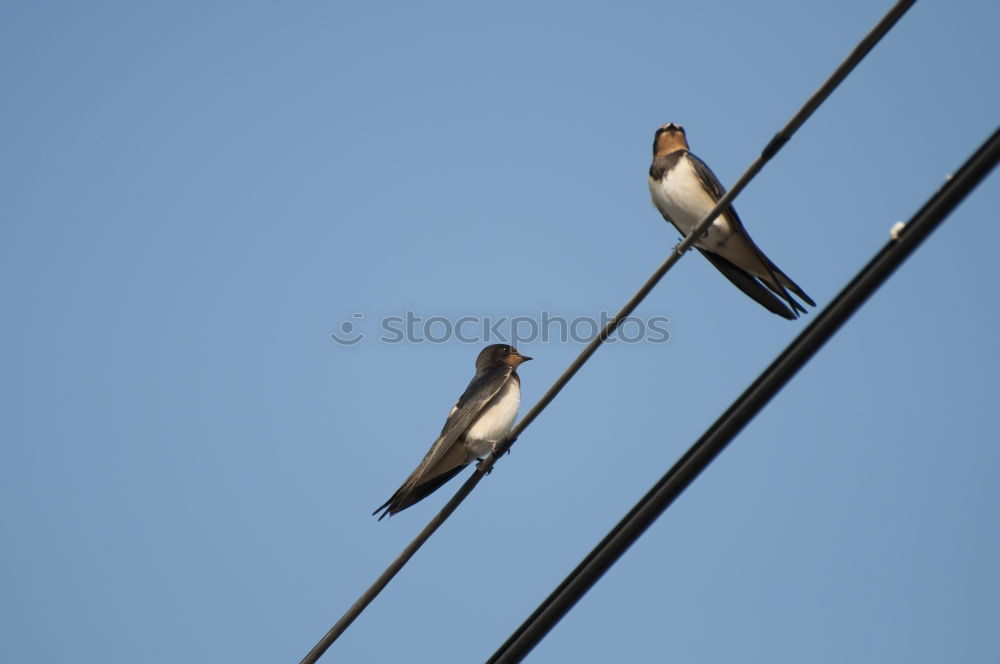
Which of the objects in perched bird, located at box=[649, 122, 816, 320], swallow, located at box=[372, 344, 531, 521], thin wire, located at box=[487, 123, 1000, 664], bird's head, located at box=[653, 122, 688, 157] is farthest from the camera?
bird's head, located at box=[653, 122, 688, 157]

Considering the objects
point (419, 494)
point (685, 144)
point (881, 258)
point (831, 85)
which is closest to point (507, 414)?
point (419, 494)

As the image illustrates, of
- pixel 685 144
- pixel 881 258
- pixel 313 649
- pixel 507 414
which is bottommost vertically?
pixel 313 649

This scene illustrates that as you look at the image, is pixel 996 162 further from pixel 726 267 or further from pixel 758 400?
pixel 726 267

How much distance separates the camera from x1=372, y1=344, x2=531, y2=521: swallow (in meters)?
6.12

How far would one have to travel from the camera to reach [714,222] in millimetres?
6574

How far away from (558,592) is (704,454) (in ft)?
2.28

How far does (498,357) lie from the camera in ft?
25.2

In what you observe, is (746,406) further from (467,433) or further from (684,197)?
(684,197)

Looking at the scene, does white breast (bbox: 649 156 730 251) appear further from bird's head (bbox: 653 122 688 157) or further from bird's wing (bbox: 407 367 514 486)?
bird's wing (bbox: 407 367 514 486)

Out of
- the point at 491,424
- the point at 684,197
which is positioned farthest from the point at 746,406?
the point at 684,197

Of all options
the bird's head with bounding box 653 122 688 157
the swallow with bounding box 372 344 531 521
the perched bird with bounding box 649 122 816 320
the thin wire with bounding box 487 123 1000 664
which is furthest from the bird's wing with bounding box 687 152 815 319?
the thin wire with bounding box 487 123 1000 664

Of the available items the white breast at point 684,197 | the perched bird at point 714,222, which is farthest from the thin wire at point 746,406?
the white breast at point 684,197

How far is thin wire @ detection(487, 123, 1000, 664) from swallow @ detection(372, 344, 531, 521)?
275 centimetres

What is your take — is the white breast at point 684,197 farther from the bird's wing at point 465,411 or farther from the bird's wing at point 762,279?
the bird's wing at point 465,411
